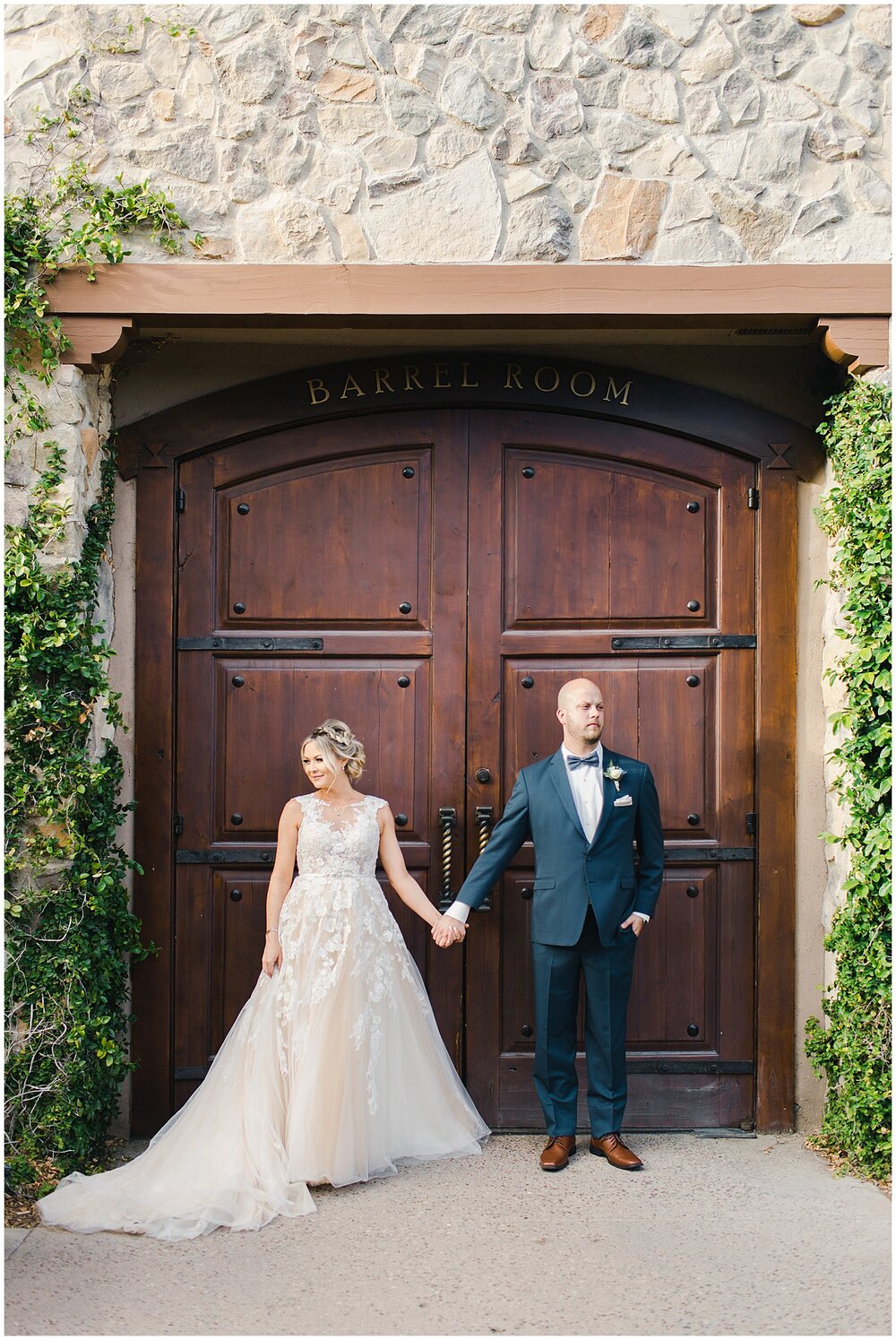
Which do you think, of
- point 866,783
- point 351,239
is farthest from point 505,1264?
point 351,239

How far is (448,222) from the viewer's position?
396 cm

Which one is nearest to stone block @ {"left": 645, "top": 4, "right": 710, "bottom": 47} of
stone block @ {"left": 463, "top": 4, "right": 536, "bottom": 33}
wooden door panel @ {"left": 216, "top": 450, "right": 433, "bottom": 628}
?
stone block @ {"left": 463, "top": 4, "right": 536, "bottom": 33}

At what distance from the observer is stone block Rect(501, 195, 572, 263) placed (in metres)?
3.95

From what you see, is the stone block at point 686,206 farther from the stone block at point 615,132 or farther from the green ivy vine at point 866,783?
the green ivy vine at point 866,783

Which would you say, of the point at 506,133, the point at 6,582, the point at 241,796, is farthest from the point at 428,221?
the point at 241,796

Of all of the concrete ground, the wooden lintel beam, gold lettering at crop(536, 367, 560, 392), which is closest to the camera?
the concrete ground

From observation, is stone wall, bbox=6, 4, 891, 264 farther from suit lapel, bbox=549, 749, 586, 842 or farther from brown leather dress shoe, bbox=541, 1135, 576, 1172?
brown leather dress shoe, bbox=541, 1135, 576, 1172

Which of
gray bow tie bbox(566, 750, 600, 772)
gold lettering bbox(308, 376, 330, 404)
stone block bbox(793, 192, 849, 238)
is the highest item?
stone block bbox(793, 192, 849, 238)

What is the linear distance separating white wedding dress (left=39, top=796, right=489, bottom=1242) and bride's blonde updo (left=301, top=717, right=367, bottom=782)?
17cm

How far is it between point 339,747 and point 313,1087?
1.22m

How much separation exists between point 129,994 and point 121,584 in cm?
172

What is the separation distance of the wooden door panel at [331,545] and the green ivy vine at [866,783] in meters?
1.70

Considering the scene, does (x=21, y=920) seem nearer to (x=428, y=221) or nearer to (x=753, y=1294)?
(x=753, y=1294)

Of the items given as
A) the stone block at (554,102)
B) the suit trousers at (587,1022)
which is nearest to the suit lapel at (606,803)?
the suit trousers at (587,1022)
